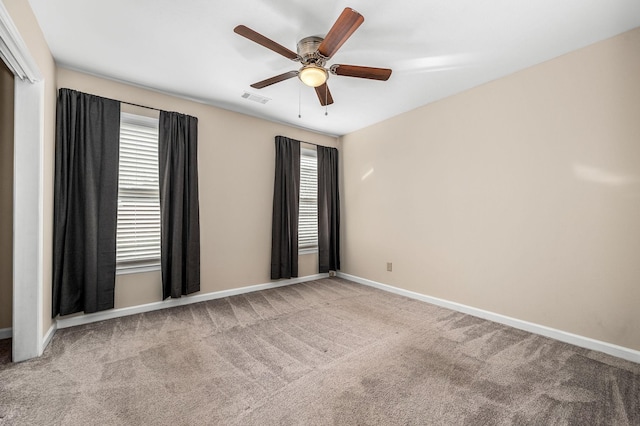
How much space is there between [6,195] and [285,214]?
9.89ft

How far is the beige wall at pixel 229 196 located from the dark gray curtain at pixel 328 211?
Answer: 94cm

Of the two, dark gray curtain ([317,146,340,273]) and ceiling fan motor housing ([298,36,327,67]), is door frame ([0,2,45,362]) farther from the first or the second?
dark gray curtain ([317,146,340,273])

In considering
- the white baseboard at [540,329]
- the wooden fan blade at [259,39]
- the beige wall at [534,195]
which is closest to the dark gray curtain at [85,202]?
the wooden fan blade at [259,39]

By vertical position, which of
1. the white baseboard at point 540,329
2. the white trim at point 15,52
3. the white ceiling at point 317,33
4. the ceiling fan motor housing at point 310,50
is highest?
the white ceiling at point 317,33

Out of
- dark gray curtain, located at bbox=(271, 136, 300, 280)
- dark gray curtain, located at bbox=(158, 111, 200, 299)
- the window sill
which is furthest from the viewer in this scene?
dark gray curtain, located at bbox=(271, 136, 300, 280)

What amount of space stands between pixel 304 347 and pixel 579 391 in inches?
79.6

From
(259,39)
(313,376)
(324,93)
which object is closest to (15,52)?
(259,39)

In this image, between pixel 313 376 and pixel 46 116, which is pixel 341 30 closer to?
pixel 313 376

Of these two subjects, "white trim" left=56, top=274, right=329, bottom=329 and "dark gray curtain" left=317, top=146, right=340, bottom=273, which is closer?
"white trim" left=56, top=274, right=329, bottom=329

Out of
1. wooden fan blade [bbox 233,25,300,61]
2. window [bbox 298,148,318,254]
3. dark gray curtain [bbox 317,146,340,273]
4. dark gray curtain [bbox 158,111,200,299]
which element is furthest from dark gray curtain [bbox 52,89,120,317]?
dark gray curtain [bbox 317,146,340,273]

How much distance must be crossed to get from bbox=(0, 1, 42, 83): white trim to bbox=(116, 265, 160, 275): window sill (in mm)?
1948

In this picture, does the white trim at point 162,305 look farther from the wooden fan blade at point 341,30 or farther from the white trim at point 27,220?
the wooden fan blade at point 341,30

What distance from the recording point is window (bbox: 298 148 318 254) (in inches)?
188

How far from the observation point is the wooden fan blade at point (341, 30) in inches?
65.9
